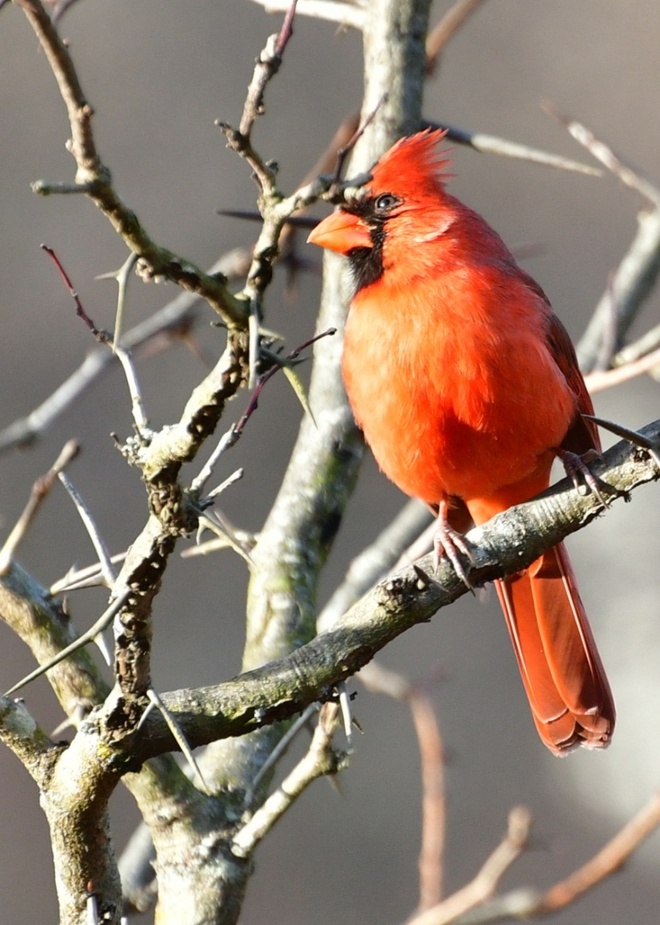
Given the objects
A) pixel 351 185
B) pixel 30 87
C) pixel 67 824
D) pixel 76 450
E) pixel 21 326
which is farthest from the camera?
pixel 30 87

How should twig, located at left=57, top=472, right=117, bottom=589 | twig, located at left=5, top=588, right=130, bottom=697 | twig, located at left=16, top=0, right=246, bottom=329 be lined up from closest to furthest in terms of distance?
twig, located at left=16, top=0, right=246, bottom=329, twig, located at left=5, top=588, right=130, bottom=697, twig, located at left=57, top=472, right=117, bottom=589

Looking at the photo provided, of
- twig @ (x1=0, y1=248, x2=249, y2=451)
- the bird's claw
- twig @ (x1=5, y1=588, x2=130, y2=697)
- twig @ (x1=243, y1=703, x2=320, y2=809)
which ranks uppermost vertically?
twig @ (x1=0, y1=248, x2=249, y2=451)

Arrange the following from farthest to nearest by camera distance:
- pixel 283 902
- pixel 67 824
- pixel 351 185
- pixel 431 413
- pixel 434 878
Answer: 1. pixel 283 902
2. pixel 431 413
3. pixel 434 878
4. pixel 67 824
5. pixel 351 185

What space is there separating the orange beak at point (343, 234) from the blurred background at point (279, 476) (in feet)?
6.63

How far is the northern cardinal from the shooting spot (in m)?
2.45

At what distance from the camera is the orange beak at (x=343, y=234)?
2.74 metres

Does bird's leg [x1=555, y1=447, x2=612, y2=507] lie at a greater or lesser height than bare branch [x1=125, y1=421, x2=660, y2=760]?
greater

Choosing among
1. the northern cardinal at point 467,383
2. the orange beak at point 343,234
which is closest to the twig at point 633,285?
the northern cardinal at point 467,383

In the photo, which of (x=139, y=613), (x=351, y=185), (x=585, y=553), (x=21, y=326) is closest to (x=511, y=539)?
(x=139, y=613)

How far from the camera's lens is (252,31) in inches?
262

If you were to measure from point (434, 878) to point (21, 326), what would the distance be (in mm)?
4103

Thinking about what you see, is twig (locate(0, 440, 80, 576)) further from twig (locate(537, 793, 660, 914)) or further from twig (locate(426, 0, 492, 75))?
twig (locate(426, 0, 492, 75))

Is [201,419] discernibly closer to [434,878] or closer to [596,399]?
[434,878]

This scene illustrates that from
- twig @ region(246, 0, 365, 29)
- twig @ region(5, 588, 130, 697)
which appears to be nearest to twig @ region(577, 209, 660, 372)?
twig @ region(246, 0, 365, 29)
